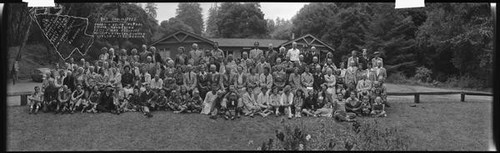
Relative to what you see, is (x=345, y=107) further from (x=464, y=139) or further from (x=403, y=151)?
(x=464, y=139)

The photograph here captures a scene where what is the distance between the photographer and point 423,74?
1296 cm

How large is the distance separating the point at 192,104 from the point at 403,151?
17.2ft

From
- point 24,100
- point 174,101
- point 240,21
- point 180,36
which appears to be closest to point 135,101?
point 174,101

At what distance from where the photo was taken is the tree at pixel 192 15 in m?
14.4

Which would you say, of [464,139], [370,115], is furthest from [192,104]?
[464,139]

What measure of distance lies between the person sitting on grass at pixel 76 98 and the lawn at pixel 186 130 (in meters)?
0.30

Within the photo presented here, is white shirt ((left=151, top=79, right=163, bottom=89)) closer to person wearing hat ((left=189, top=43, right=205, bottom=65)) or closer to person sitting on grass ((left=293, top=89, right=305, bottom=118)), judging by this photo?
person wearing hat ((left=189, top=43, right=205, bottom=65))

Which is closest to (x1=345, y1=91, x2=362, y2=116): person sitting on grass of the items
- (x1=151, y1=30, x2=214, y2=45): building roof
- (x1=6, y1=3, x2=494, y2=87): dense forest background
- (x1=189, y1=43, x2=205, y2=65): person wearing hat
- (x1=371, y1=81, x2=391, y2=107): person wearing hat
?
(x1=371, y1=81, x2=391, y2=107): person wearing hat

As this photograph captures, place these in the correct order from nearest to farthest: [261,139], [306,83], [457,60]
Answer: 1. [261,139]
2. [306,83]
3. [457,60]

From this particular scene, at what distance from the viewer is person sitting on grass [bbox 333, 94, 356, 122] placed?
35.2 feet

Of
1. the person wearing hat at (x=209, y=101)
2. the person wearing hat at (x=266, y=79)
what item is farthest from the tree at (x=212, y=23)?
the person wearing hat at (x=209, y=101)

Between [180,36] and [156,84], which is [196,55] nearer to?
[156,84]

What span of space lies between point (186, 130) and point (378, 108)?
499 cm

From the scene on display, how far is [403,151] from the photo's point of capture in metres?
9.34
